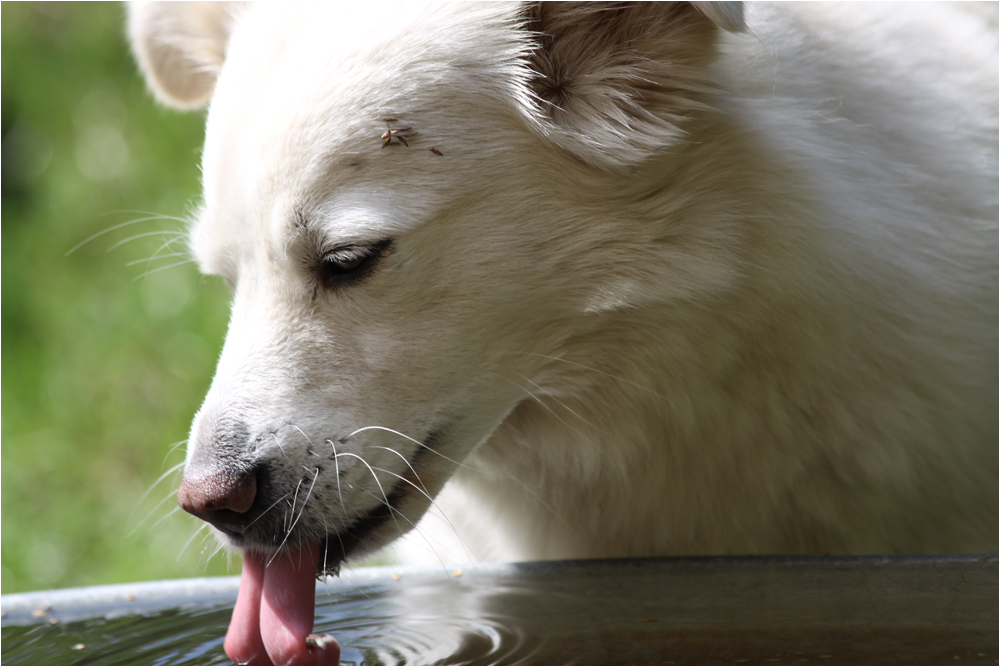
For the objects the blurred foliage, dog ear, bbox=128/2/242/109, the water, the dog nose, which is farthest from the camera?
the blurred foliage

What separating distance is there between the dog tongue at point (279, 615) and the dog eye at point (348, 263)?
1.62 feet

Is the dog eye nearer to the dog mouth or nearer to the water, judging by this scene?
the dog mouth

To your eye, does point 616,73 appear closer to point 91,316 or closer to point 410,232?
point 410,232

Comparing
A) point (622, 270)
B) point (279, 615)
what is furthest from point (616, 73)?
point (279, 615)

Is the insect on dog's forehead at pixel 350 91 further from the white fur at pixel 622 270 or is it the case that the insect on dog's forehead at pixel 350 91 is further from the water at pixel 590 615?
the water at pixel 590 615

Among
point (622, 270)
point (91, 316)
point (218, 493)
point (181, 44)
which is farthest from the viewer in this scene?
point (91, 316)

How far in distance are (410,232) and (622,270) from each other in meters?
0.42

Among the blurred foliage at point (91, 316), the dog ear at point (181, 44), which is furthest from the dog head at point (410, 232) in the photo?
the blurred foliage at point (91, 316)

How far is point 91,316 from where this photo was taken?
511 centimetres

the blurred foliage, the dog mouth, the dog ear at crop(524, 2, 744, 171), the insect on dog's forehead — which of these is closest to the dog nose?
the dog mouth

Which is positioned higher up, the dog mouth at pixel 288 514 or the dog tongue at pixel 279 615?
the dog mouth at pixel 288 514

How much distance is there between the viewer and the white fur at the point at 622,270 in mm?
1847

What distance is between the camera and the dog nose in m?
1.78

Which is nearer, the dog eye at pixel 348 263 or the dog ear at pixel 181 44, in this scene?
the dog eye at pixel 348 263
